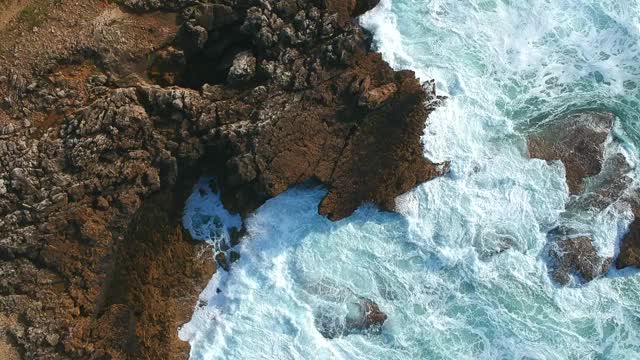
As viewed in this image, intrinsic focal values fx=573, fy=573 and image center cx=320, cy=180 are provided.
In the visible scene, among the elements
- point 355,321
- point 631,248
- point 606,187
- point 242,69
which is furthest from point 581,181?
point 242,69

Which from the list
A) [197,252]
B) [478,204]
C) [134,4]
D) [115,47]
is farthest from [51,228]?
[478,204]

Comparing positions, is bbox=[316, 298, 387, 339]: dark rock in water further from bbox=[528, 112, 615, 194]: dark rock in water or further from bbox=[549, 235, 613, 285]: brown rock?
bbox=[528, 112, 615, 194]: dark rock in water

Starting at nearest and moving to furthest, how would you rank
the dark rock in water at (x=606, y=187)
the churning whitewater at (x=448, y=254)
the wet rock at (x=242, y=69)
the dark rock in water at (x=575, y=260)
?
the wet rock at (x=242, y=69), the churning whitewater at (x=448, y=254), the dark rock in water at (x=575, y=260), the dark rock in water at (x=606, y=187)

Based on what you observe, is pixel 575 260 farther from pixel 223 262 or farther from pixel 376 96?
pixel 223 262

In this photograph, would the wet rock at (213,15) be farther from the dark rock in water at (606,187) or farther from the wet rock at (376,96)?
the dark rock in water at (606,187)

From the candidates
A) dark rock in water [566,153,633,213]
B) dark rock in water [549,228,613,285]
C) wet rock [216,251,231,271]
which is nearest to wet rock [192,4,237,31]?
wet rock [216,251,231,271]

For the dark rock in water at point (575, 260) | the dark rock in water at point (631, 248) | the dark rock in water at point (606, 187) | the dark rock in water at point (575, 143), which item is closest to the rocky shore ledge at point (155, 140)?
the dark rock in water at point (575, 143)
